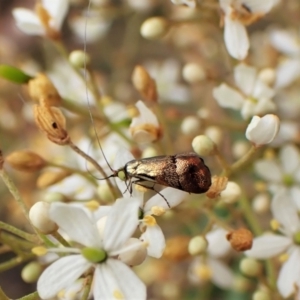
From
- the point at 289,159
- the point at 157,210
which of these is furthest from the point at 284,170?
the point at 157,210

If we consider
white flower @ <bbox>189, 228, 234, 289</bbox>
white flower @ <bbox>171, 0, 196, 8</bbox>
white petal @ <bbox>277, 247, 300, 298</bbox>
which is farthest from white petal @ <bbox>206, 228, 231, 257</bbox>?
white flower @ <bbox>171, 0, 196, 8</bbox>

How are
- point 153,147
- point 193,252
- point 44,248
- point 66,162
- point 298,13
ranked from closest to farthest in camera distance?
point 44,248 < point 193,252 < point 153,147 < point 66,162 < point 298,13

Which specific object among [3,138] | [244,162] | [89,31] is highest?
[244,162]

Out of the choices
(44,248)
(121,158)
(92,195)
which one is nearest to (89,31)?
(92,195)

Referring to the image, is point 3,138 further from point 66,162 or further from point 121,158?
point 121,158

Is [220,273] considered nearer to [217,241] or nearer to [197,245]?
[217,241]

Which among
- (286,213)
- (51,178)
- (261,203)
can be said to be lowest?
(261,203)
